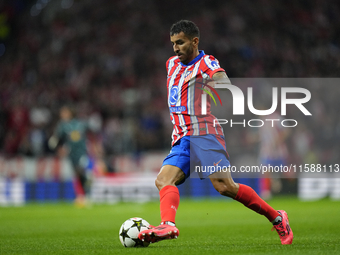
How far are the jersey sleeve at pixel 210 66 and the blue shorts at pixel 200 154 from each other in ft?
1.85

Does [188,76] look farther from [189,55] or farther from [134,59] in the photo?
[134,59]

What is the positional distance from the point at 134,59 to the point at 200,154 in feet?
46.5

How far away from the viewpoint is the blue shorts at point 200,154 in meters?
4.45

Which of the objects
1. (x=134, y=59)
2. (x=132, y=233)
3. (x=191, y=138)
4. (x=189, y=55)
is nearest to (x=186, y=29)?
(x=189, y=55)

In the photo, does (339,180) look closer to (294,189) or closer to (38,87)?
(294,189)

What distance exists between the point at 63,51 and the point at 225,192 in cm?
1539

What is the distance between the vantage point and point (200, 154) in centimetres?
449

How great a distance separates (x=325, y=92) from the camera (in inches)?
612

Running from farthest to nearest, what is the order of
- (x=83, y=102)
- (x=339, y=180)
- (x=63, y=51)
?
(x=63, y=51)
(x=83, y=102)
(x=339, y=180)

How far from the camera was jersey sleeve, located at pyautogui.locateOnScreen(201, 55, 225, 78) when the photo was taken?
4.38 m

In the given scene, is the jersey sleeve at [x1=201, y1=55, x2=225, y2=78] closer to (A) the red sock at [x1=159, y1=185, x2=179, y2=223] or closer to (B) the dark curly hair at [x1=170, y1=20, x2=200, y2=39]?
(B) the dark curly hair at [x1=170, y1=20, x2=200, y2=39]

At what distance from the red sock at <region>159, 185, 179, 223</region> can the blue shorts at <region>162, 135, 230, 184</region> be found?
22cm

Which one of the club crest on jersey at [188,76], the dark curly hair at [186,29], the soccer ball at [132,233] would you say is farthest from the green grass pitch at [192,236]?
the dark curly hair at [186,29]

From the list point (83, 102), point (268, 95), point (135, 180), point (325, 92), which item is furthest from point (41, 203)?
point (325, 92)
